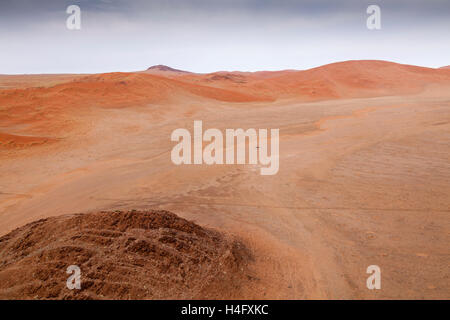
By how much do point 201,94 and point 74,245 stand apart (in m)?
23.6

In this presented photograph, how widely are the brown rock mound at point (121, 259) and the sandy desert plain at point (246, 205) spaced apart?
0.02m

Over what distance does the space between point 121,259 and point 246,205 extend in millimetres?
3058

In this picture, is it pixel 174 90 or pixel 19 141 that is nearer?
pixel 19 141

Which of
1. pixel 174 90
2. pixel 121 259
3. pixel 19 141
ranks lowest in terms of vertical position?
pixel 121 259

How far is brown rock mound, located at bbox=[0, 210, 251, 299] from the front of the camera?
→ 2.92 metres

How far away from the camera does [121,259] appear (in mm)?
3240

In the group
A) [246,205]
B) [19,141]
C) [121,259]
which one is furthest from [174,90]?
[121,259]

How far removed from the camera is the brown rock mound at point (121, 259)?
292 centimetres

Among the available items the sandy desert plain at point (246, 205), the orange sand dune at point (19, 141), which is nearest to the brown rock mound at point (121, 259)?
the sandy desert plain at point (246, 205)

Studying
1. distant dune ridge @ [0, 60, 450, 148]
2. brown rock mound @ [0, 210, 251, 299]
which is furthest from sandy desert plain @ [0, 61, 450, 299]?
distant dune ridge @ [0, 60, 450, 148]

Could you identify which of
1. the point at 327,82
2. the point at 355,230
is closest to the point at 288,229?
the point at 355,230

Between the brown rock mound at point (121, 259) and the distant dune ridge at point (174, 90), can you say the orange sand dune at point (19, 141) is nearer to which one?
the distant dune ridge at point (174, 90)

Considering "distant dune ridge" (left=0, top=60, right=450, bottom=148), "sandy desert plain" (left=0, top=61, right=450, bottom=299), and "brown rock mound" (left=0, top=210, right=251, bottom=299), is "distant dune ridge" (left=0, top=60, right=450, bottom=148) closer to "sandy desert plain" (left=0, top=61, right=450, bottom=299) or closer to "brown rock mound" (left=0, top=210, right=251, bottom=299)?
"sandy desert plain" (left=0, top=61, right=450, bottom=299)

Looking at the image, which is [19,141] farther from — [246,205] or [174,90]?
[174,90]
